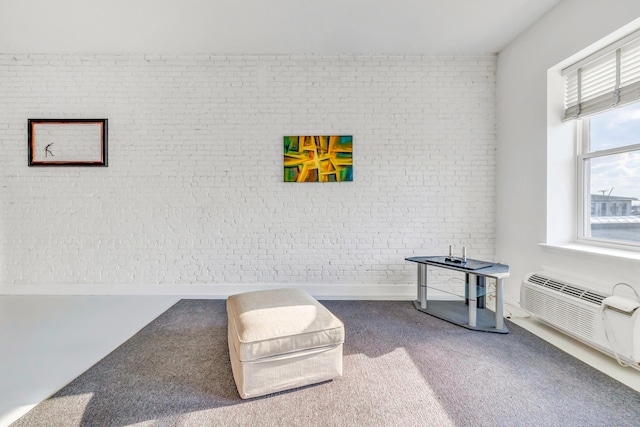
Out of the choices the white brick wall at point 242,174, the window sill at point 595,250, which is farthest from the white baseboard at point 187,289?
the window sill at point 595,250

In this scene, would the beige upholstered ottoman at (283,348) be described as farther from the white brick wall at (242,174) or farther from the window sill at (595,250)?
the window sill at (595,250)

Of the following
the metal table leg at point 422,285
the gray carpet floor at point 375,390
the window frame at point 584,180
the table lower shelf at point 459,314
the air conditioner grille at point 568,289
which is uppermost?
the window frame at point 584,180

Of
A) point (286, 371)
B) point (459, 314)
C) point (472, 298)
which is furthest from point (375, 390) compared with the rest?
point (459, 314)

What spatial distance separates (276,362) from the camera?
1785mm

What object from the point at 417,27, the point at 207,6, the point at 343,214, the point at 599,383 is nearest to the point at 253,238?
the point at 343,214

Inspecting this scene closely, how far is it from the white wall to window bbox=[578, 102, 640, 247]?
13cm

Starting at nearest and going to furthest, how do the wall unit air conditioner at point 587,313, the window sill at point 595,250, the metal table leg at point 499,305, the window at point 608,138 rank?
the wall unit air conditioner at point 587,313, the window sill at point 595,250, the window at point 608,138, the metal table leg at point 499,305

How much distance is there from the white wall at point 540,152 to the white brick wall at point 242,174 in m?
0.24

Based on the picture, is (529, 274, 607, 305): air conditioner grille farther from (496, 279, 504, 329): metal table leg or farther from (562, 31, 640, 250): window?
(562, 31, 640, 250): window

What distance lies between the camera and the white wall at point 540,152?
2387 mm

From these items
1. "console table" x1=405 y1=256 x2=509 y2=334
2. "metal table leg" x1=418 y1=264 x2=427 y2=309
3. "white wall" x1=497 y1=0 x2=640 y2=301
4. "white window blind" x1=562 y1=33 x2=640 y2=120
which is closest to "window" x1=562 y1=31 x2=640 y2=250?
"white window blind" x1=562 y1=33 x2=640 y2=120

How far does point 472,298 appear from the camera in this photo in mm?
2797

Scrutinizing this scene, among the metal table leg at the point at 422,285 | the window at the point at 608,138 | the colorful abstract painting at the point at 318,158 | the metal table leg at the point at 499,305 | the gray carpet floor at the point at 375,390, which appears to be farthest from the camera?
the colorful abstract painting at the point at 318,158

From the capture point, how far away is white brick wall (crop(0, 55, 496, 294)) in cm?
372
